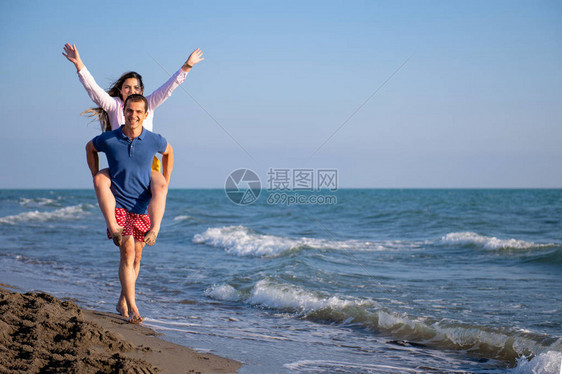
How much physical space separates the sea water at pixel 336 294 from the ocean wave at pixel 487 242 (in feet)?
0.14

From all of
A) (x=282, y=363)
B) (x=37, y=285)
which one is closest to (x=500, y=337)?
(x=282, y=363)

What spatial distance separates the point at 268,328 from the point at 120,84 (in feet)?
9.26

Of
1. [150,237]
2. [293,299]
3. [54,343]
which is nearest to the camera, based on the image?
[54,343]

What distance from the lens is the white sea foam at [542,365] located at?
4246 millimetres

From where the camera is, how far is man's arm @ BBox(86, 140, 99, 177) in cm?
→ 431

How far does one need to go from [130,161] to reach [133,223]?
0.55m

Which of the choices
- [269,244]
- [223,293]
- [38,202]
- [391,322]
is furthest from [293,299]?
[38,202]

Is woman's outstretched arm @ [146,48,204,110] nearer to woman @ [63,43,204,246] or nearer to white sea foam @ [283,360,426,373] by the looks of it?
woman @ [63,43,204,246]

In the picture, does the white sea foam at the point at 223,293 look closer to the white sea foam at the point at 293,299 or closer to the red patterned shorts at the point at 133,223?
the white sea foam at the point at 293,299

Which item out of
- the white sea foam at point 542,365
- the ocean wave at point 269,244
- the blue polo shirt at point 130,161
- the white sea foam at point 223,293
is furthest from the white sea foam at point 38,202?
the white sea foam at point 542,365

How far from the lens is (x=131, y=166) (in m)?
4.23

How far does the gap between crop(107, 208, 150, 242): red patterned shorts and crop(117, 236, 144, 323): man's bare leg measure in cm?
7

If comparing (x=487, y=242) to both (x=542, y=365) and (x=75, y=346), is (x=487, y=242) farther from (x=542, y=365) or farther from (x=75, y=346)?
(x=75, y=346)

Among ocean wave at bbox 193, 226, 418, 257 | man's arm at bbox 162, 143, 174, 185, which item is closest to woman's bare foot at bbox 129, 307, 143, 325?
man's arm at bbox 162, 143, 174, 185
